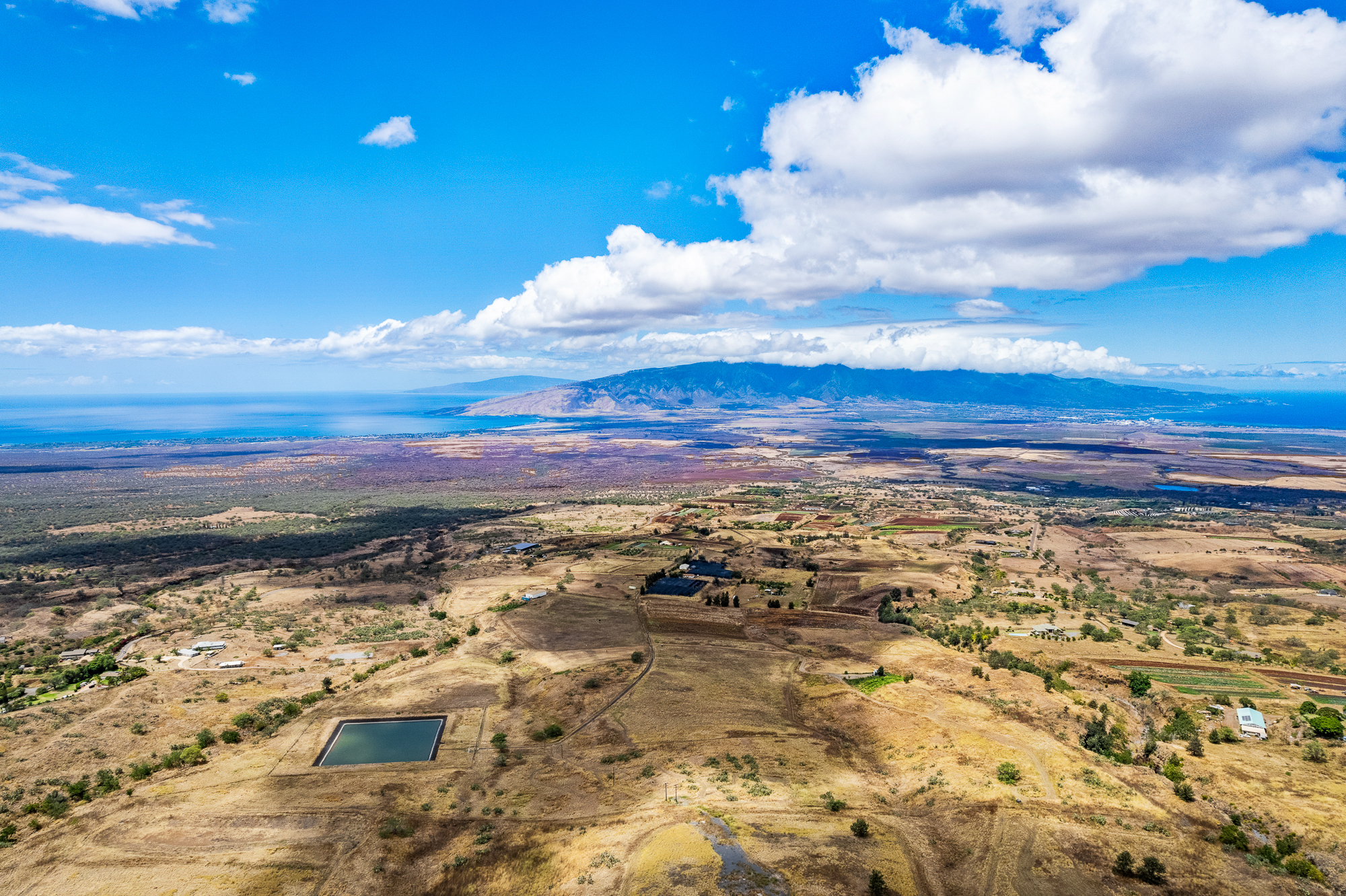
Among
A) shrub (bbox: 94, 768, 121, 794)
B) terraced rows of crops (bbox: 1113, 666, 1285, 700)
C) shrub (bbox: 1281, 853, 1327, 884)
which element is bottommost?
terraced rows of crops (bbox: 1113, 666, 1285, 700)

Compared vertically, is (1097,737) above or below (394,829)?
below

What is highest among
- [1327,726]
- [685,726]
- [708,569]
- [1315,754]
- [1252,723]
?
[1327,726]

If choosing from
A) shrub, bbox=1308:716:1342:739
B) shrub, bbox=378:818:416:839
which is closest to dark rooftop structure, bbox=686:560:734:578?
shrub, bbox=1308:716:1342:739

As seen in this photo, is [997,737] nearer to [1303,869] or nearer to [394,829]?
[1303,869]

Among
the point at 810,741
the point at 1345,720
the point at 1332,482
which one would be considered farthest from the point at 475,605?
the point at 1332,482

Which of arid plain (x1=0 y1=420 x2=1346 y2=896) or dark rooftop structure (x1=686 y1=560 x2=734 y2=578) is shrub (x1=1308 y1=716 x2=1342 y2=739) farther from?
dark rooftop structure (x1=686 y1=560 x2=734 y2=578)

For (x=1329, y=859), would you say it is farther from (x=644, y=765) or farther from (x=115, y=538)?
(x=115, y=538)

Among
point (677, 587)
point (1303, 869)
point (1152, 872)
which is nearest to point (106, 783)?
point (1152, 872)
